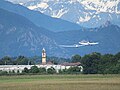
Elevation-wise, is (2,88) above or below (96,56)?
below

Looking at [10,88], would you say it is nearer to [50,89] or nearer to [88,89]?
[50,89]

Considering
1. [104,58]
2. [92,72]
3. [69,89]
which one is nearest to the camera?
[69,89]

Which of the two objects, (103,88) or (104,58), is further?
(104,58)

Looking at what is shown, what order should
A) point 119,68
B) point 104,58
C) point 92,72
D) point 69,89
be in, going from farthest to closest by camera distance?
point 104,58
point 92,72
point 119,68
point 69,89

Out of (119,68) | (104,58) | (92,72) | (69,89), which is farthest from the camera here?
(104,58)

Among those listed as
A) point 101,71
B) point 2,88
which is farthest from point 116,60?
point 2,88

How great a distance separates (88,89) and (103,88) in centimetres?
209

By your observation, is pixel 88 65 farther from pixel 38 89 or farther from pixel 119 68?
pixel 38 89

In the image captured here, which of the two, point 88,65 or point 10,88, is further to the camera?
point 88,65

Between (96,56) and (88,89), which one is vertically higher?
(96,56)

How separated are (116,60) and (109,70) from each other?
675 inches

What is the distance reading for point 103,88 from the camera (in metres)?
72.9

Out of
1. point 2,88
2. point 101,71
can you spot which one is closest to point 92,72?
point 101,71

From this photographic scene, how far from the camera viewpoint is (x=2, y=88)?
75750mm
